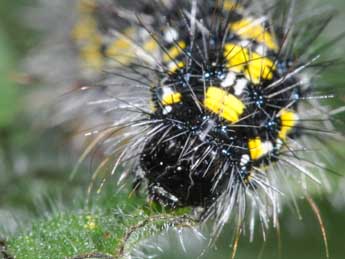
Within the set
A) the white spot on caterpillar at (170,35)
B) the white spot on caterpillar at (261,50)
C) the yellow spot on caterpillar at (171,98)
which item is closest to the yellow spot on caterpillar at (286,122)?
the white spot on caterpillar at (261,50)

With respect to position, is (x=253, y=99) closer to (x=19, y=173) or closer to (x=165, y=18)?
(x=165, y=18)

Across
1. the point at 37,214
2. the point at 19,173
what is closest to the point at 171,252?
Answer: the point at 37,214

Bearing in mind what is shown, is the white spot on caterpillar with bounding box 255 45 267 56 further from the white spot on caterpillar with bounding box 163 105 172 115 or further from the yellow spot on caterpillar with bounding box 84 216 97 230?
the yellow spot on caterpillar with bounding box 84 216 97 230

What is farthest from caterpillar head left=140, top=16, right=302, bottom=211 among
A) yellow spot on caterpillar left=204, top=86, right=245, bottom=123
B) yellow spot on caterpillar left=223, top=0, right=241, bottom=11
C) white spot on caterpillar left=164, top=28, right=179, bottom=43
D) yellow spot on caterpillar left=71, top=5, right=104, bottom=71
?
yellow spot on caterpillar left=71, top=5, right=104, bottom=71

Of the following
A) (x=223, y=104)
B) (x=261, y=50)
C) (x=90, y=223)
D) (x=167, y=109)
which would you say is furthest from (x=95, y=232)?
(x=261, y=50)

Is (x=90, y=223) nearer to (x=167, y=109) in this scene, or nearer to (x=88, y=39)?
(x=167, y=109)

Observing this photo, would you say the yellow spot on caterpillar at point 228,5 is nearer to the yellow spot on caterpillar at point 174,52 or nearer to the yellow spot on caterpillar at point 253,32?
the yellow spot on caterpillar at point 253,32
